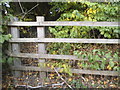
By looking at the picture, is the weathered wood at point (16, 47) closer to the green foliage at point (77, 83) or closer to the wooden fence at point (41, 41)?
the wooden fence at point (41, 41)

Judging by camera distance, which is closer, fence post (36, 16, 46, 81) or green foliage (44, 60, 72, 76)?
fence post (36, 16, 46, 81)

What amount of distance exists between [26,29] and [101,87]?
10.4 ft

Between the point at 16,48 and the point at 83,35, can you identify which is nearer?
the point at 16,48

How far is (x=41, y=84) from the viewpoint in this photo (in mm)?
3158

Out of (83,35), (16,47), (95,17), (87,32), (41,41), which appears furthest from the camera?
(87,32)

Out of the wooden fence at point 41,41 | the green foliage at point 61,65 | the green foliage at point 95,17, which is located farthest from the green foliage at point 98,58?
the green foliage at point 95,17

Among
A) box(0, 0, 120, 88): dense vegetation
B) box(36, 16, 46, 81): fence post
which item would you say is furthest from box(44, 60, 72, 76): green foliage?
box(36, 16, 46, 81): fence post

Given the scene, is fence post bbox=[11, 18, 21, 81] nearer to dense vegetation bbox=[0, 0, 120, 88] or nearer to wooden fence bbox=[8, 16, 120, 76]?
wooden fence bbox=[8, 16, 120, 76]

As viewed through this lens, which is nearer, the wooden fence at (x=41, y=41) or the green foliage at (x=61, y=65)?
the wooden fence at (x=41, y=41)

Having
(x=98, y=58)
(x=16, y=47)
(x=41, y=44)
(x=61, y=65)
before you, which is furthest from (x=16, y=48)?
(x=98, y=58)

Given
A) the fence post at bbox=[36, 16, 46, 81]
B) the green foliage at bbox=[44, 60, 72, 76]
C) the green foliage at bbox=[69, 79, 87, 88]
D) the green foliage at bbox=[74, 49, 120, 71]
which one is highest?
the fence post at bbox=[36, 16, 46, 81]

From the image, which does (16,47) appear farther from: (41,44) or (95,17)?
(95,17)

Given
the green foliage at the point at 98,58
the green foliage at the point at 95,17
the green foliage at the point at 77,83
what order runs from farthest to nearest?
1. the green foliage at the point at 95,17
2. the green foliage at the point at 77,83
3. the green foliage at the point at 98,58

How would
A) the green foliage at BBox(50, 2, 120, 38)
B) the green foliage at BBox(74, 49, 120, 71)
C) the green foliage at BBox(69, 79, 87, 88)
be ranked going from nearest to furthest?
the green foliage at BBox(74, 49, 120, 71), the green foliage at BBox(69, 79, 87, 88), the green foliage at BBox(50, 2, 120, 38)
